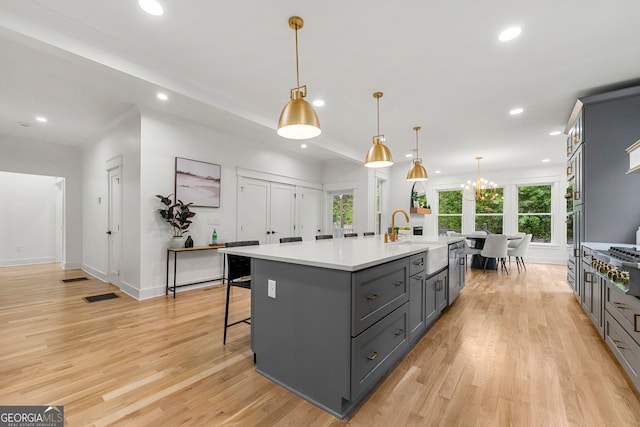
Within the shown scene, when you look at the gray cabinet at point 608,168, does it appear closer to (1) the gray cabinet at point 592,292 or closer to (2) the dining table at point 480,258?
(1) the gray cabinet at point 592,292

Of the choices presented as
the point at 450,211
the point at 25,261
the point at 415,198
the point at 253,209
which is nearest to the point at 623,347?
the point at 253,209

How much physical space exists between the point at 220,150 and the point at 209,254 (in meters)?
1.84

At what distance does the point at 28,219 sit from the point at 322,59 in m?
8.56

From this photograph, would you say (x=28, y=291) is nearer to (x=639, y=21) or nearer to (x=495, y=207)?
(x=639, y=21)

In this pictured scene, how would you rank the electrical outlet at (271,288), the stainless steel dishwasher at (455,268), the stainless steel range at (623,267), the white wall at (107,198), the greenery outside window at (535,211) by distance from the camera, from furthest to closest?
the greenery outside window at (535,211) < the white wall at (107,198) < the stainless steel dishwasher at (455,268) < the electrical outlet at (271,288) < the stainless steel range at (623,267)

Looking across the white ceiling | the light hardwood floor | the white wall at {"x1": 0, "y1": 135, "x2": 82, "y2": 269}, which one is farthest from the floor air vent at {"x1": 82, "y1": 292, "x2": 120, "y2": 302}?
the white wall at {"x1": 0, "y1": 135, "x2": 82, "y2": 269}

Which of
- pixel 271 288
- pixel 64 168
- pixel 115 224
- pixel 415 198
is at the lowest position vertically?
pixel 271 288

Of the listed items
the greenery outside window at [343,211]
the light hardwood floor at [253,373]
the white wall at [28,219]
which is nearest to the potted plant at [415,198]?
the greenery outside window at [343,211]

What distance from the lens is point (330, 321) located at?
5.33 feet

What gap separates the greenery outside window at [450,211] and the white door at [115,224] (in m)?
8.27

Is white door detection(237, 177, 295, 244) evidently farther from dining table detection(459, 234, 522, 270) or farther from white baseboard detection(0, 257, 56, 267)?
white baseboard detection(0, 257, 56, 267)

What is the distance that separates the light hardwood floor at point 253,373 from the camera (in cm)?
161

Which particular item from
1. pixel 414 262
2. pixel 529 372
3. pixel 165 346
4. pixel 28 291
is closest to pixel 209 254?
pixel 165 346

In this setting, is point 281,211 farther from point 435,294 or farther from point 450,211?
point 450,211
